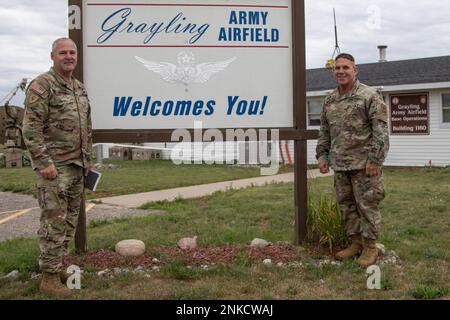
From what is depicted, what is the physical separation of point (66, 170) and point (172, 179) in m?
10.2

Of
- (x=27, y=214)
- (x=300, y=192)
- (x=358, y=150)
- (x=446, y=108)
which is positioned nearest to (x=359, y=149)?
(x=358, y=150)

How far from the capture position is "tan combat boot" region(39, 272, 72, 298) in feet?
14.5

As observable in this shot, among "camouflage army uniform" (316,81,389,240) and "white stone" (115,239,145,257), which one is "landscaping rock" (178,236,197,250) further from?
"camouflage army uniform" (316,81,389,240)

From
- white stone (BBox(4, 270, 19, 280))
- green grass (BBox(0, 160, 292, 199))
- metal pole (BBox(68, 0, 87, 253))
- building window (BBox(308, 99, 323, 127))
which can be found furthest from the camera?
building window (BBox(308, 99, 323, 127))

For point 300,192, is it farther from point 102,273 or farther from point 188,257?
point 102,273

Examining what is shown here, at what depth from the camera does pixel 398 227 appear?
7383 mm

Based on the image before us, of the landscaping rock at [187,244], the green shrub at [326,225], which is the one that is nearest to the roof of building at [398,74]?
the green shrub at [326,225]

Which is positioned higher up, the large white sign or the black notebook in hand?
the large white sign

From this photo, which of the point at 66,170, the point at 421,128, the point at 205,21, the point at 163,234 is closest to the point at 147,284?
the point at 66,170

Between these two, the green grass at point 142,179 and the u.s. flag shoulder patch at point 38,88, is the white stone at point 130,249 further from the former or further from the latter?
the green grass at point 142,179

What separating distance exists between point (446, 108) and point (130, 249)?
14160 millimetres

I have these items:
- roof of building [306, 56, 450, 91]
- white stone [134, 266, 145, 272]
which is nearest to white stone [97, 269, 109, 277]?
white stone [134, 266, 145, 272]

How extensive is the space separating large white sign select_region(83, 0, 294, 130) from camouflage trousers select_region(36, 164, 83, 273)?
4.10 ft
